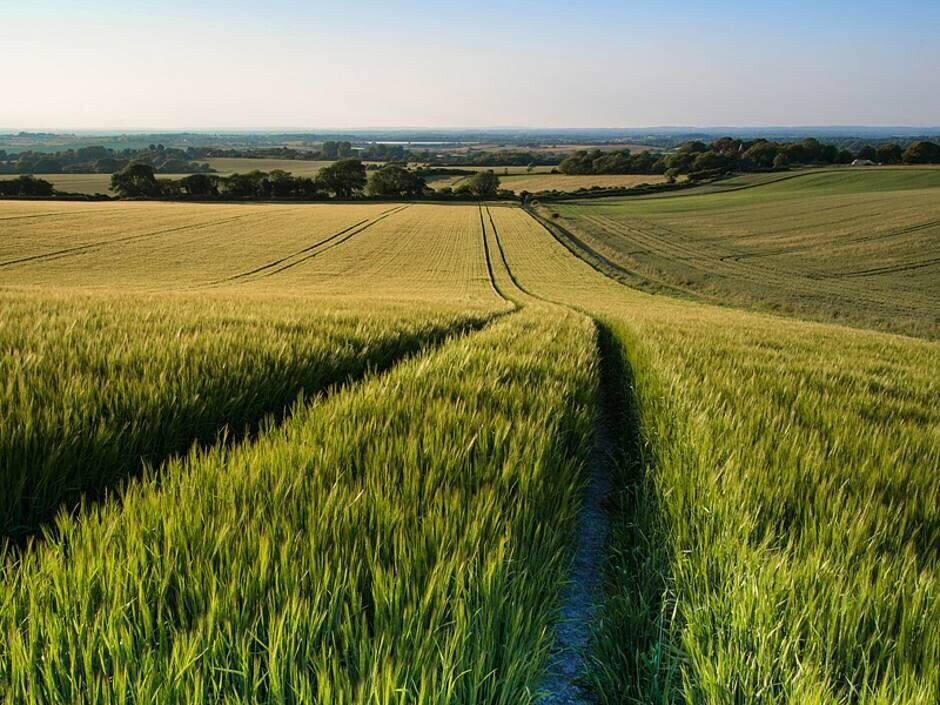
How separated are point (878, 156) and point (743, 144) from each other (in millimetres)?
28841

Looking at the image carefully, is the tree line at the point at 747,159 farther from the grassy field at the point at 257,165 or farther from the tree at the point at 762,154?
the grassy field at the point at 257,165

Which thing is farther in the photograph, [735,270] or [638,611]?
[735,270]

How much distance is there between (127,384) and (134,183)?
90.3m

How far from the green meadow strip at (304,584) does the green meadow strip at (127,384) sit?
1.69 feet

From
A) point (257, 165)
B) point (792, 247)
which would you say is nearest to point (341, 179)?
point (257, 165)

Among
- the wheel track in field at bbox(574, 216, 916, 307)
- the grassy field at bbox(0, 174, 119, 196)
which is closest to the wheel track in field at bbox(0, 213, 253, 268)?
the wheel track in field at bbox(574, 216, 916, 307)

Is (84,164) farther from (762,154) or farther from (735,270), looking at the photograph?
(762,154)

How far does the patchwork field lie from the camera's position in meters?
1.25

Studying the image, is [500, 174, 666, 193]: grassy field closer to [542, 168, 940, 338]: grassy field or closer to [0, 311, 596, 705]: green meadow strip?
[542, 168, 940, 338]: grassy field

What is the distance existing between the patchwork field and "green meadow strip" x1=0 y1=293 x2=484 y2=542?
19mm

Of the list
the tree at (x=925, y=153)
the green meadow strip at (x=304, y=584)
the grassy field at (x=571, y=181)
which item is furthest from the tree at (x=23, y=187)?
the tree at (x=925, y=153)

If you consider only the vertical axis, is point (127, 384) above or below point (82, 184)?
below

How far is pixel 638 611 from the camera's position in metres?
1.90

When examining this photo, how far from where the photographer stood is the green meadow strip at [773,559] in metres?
1.38
